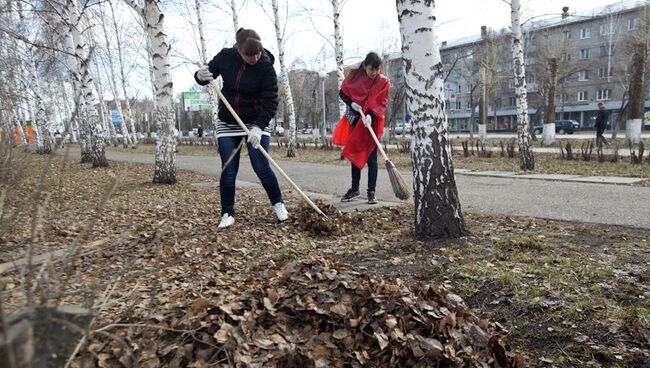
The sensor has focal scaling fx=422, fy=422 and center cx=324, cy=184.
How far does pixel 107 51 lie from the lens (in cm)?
2747

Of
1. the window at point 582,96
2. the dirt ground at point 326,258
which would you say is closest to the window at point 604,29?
the window at point 582,96

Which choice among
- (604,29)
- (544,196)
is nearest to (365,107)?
(544,196)

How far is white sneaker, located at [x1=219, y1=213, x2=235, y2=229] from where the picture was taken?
4.14m

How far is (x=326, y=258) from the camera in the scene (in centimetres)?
288

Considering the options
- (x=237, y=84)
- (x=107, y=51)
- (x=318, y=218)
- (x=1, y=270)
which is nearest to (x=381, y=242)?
(x=318, y=218)

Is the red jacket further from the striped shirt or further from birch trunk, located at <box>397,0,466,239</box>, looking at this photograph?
birch trunk, located at <box>397,0,466,239</box>

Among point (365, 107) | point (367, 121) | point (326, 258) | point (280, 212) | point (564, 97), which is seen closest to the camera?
point (326, 258)

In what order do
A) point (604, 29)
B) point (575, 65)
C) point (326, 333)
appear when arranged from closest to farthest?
point (326, 333) → point (575, 65) → point (604, 29)

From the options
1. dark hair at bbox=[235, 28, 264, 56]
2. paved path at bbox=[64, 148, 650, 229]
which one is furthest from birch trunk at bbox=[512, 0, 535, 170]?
dark hair at bbox=[235, 28, 264, 56]

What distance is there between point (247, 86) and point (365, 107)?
1.84m

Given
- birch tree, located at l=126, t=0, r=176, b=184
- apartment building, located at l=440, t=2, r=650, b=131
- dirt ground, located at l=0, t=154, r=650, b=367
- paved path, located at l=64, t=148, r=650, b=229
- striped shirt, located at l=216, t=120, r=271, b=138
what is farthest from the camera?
apartment building, located at l=440, t=2, r=650, b=131

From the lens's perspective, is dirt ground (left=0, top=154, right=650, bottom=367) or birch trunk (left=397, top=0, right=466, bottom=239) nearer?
dirt ground (left=0, top=154, right=650, bottom=367)

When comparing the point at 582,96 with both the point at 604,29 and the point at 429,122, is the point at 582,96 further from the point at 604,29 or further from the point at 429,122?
the point at 429,122

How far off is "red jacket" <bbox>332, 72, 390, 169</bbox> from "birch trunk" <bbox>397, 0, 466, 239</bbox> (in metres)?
1.93
